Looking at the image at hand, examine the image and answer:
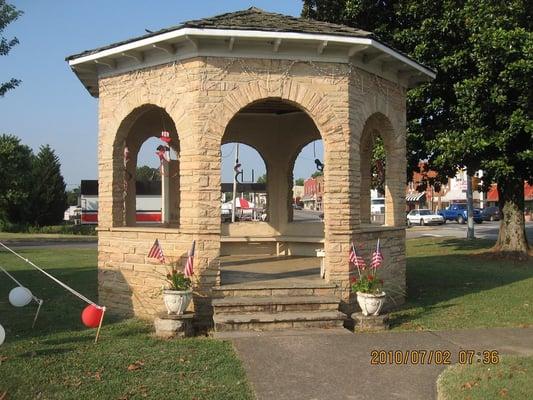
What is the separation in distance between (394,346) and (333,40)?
468 cm

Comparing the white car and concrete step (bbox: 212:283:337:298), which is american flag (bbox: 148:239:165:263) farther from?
the white car

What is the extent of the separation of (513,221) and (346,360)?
16.1 m

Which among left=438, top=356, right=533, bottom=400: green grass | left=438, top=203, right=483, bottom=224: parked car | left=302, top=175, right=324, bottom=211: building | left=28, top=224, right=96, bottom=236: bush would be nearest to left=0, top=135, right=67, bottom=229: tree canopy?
left=28, top=224, right=96, bottom=236: bush

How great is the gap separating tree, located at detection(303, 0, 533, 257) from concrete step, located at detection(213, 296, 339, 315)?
983 centimetres

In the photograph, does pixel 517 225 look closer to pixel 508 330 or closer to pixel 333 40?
pixel 508 330

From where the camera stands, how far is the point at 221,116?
8.80 meters

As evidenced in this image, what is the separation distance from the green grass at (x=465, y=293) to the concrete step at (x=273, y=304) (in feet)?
3.87

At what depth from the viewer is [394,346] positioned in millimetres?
7129

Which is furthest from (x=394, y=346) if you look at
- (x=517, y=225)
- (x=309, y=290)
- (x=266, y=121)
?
(x=517, y=225)

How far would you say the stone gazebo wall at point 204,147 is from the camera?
8.72 m

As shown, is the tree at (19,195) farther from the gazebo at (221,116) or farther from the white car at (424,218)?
the white car at (424,218)

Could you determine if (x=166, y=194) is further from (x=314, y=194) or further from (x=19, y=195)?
(x=314, y=194)

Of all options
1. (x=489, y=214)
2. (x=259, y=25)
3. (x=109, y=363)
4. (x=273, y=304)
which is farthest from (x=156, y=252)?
(x=489, y=214)

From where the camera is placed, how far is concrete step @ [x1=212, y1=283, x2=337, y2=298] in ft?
28.2
